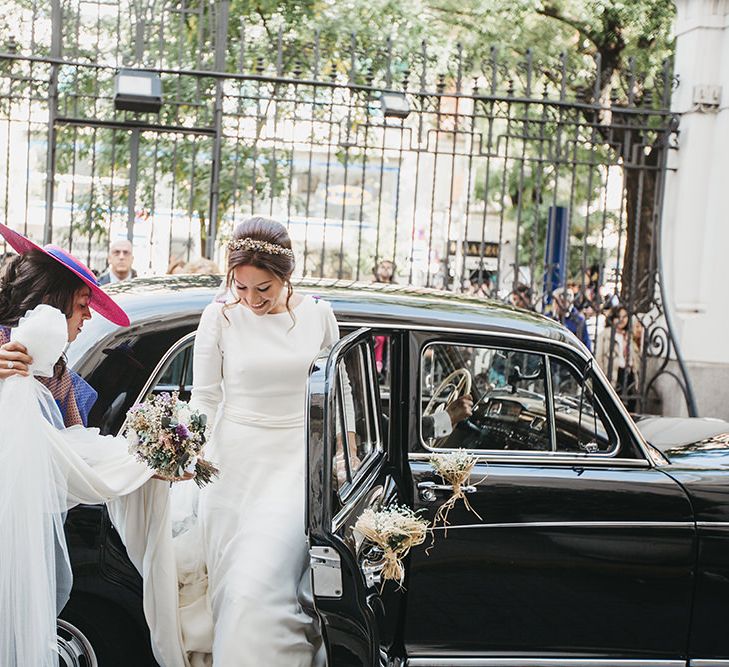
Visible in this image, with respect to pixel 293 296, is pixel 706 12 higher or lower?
higher

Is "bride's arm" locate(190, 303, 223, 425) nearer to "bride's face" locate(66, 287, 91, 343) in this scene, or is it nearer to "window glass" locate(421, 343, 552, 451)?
"bride's face" locate(66, 287, 91, 343)

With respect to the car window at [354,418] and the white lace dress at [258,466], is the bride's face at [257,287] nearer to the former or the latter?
the white lace dress at [258,466]

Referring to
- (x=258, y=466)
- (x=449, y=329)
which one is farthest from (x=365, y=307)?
(x=258, y=466)

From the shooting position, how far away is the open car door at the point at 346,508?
2859 millimetres

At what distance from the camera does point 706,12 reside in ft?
33.4

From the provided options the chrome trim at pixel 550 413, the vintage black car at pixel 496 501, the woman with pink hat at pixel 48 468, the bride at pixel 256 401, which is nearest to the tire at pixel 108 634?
the vintage black car at pixel 496 501

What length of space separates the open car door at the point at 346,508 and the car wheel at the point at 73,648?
1.02 m

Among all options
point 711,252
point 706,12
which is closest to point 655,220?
point 711,252

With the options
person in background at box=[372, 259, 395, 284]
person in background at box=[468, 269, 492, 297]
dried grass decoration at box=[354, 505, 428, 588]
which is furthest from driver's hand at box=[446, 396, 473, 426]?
Result: person in background at box=[372, 259, 395, 284]

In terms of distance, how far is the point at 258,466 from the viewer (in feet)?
12.0

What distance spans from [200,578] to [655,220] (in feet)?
26.2

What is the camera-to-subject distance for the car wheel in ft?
11.6

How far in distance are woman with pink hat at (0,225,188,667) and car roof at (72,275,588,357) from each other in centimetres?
32

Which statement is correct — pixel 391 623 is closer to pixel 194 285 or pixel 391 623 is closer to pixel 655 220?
pixel 194 285
